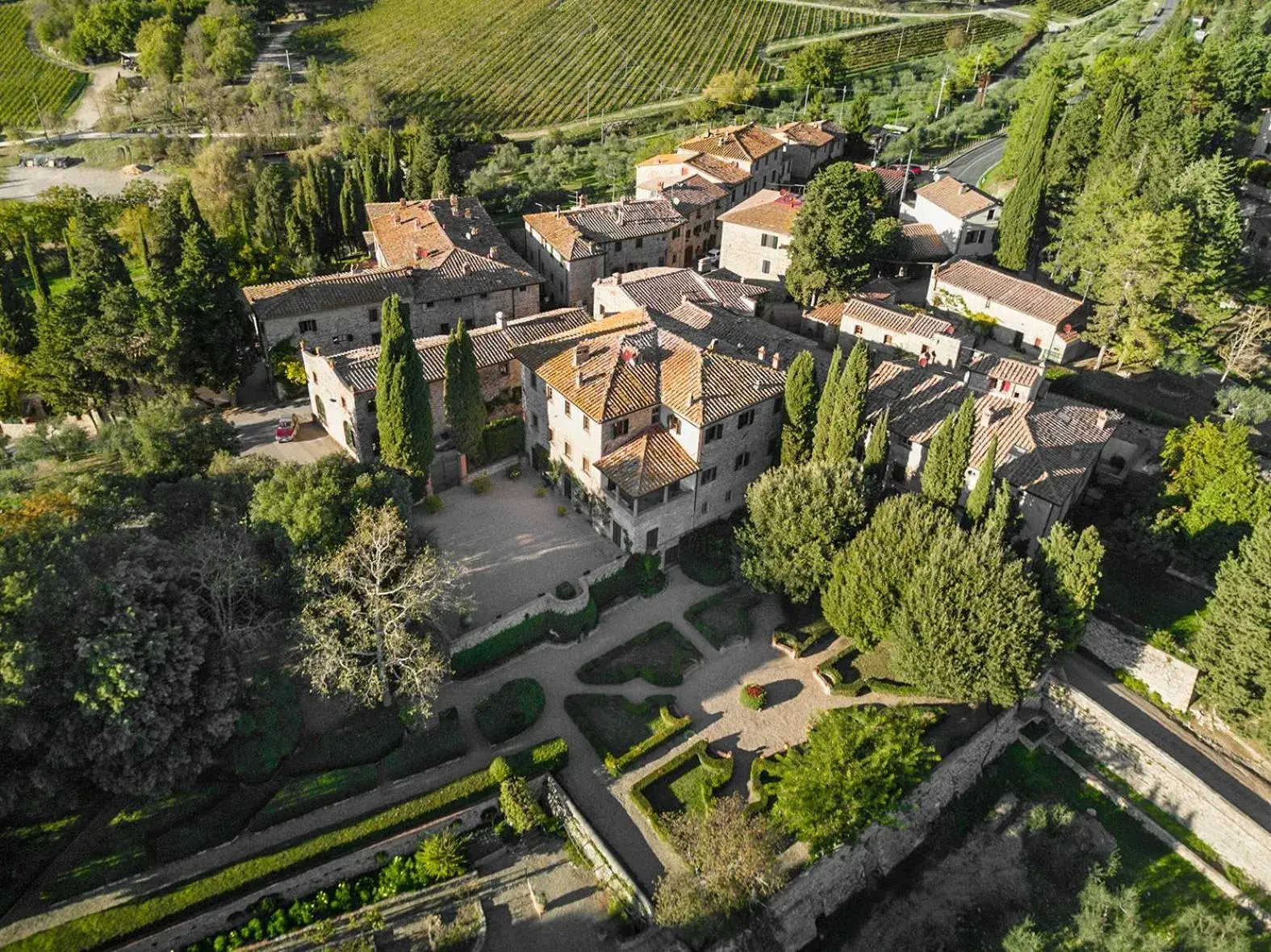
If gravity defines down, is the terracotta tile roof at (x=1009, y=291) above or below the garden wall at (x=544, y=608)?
above

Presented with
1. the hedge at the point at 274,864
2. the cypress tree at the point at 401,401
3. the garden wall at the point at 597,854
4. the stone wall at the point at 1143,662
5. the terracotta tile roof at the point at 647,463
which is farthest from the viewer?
the terracotta tile roof at the point at 647,463

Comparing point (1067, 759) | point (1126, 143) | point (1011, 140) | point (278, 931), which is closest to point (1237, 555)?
point (1067, 759)

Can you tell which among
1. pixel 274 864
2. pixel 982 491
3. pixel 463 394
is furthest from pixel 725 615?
pixel 274 864

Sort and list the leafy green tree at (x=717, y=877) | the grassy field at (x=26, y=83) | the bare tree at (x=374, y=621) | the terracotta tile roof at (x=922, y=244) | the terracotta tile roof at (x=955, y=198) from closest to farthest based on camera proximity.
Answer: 1. the leafy green tree at (x=717, y=877)
2. the bare tree at (x=374, y=621)
3. the terracotta tile roof at (x=955, y=198)
4. the terracotta tile roof at (x=922, y=244)
5. the grassy field at (x=26, y=83)

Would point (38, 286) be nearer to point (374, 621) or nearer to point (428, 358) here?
point (428, 358)

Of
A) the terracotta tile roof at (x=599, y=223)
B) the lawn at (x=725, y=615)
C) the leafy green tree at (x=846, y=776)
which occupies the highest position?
the terracotta tile roof at (x=599, y=223)

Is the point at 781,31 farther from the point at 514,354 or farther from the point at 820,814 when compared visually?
the point at 820,814

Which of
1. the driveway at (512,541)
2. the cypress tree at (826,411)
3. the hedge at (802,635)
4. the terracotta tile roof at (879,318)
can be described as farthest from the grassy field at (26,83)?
the hedge at (802,635)

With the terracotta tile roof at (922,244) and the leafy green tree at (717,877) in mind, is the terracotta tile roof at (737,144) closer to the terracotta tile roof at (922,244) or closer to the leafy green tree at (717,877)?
the terracotta tile roof at (922,244)
